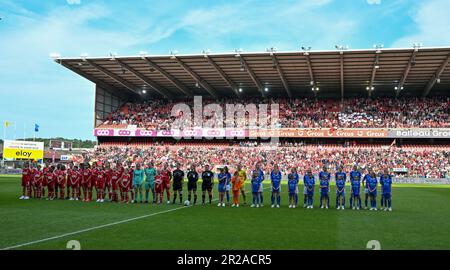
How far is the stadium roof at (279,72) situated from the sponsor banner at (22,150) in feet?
46.0

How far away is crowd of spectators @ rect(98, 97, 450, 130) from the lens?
162ft

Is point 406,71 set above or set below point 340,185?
above

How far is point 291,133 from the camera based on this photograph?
50.4 metres

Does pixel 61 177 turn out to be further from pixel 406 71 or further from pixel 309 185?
pixel 406 71

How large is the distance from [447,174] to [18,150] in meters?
51.5

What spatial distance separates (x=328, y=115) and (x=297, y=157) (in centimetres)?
828

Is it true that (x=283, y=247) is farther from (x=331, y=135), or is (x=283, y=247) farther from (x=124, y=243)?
(x=331, y=135)

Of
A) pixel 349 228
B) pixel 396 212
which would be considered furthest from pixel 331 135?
pixel 349 228

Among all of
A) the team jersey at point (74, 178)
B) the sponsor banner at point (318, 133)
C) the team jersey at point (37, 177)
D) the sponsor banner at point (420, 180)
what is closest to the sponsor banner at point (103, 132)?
the sponsor banner at point (318, 133)

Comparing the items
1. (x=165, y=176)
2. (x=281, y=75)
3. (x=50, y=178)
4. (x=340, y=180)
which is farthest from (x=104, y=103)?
(x=340, y=180)

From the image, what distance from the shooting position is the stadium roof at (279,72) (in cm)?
4122

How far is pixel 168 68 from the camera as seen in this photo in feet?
152

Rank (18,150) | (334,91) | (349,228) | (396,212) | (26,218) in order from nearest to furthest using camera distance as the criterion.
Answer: (349,228)
(26,218)
(396,212)
(334,91)
(18,150)

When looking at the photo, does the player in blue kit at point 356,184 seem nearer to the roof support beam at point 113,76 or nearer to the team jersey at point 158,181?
the team jersey at point 158,181
